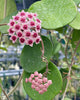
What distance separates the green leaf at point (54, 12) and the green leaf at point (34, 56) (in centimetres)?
7

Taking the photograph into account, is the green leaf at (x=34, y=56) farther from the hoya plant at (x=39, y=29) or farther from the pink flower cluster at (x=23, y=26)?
the pink flower cluster at (x=23, y=26)

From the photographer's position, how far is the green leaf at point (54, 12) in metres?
0.39

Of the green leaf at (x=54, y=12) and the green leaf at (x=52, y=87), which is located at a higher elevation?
the green leaf at (x=54, y=12)

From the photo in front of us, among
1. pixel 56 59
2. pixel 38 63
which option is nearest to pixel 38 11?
pixel 38 63

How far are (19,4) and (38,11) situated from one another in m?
0.19

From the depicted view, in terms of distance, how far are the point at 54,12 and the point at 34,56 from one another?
13 cm

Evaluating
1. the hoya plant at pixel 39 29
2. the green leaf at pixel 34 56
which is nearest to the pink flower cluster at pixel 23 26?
the hoya plant at pixel 39 29

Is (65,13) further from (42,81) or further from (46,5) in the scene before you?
(42,81)

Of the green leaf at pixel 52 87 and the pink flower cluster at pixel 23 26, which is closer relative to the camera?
the pink flower cluster at pixel 23 26

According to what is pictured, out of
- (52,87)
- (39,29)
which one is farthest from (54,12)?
(52,87)

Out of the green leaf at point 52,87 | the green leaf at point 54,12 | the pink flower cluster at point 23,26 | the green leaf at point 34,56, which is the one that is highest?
the green leaf at point 54,12

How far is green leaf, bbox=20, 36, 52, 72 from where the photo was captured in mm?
450

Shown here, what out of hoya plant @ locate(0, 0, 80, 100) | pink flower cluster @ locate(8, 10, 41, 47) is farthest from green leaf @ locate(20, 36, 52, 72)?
pink flower cluster @ locate(8, 10, 41, 47)

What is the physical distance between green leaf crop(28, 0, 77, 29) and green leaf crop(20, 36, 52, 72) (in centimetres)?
7
